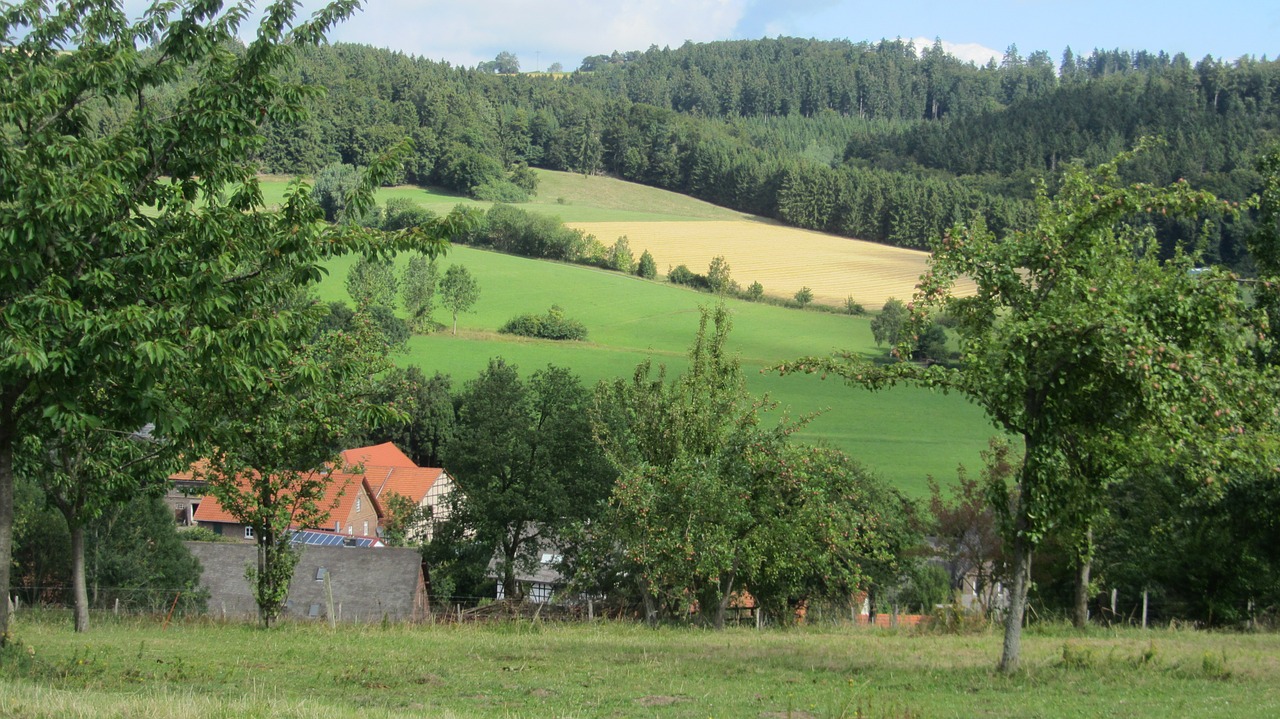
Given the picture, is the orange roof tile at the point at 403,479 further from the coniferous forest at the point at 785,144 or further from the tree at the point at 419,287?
the coniferous forest at the point at 785,144

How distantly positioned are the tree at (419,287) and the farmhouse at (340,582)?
47313mm

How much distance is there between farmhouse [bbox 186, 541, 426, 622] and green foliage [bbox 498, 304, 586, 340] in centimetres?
4204

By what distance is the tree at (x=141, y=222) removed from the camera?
736 centimetres

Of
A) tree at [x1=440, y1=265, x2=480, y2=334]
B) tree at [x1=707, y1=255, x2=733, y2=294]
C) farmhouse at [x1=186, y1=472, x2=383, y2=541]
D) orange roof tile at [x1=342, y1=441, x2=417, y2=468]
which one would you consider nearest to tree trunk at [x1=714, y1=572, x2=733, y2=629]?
farmhouse at [x1=186, y1=472, x2=383, y2=541]

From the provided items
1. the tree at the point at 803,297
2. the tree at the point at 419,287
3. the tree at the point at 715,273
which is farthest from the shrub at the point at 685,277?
the tree at the point at 419,287

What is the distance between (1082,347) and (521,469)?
28111mm

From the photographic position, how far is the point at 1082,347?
10.2 metres

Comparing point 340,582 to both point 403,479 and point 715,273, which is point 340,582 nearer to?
point 403,479

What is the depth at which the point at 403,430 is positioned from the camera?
62812 mm

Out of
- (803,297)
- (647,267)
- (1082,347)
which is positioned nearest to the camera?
(1082,347)

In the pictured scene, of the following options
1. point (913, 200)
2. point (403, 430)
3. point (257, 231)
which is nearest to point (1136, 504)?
point (257, 231)

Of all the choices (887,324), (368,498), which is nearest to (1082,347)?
(368,498)

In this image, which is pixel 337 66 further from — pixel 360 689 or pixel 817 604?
pixel 360 689

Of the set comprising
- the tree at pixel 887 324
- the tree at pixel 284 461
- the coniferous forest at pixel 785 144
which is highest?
the coniferous forest at pixel 785 144
